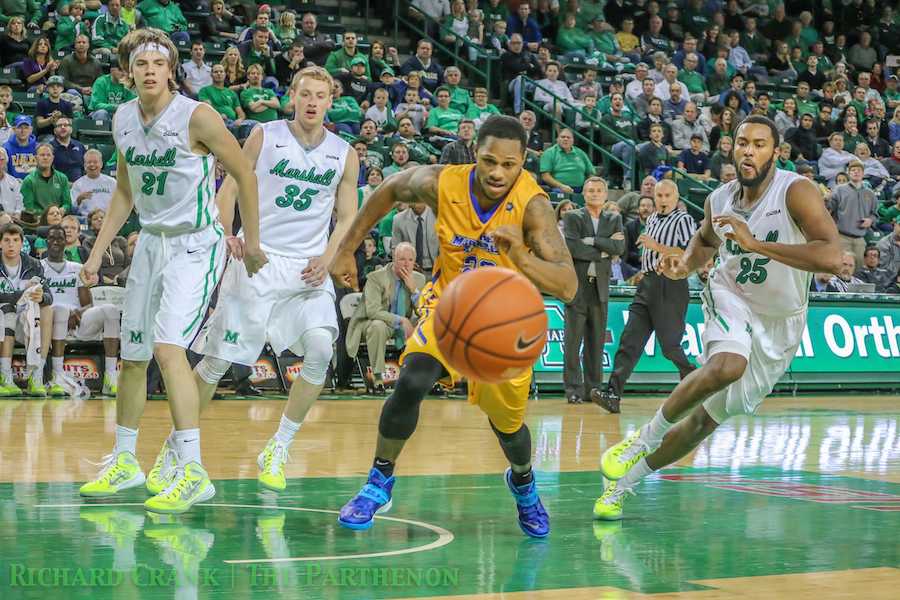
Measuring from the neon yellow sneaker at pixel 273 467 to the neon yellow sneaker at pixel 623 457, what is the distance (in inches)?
70.2

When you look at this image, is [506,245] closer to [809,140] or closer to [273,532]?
[273,532]

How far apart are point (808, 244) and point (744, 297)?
0.50 m

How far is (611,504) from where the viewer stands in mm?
6566

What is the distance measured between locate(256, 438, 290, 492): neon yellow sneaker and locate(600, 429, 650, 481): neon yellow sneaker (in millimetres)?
1782

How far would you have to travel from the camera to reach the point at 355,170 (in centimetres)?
777

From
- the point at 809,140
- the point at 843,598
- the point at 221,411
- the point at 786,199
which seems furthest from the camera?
the point at 809,140

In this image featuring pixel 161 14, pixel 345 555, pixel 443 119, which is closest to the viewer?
pixel 345 555

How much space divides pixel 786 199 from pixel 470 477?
103 inches

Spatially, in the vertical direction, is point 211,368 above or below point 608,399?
above

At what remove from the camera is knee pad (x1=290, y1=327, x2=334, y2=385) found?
7.52 m

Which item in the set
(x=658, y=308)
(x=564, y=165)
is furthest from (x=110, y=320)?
(x=564, y=165)

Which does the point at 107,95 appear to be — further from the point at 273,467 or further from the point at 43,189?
the point at 273,467

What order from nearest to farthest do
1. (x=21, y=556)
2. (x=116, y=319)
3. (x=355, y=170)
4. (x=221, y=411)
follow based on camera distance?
(x=21, y=556), (x=355, y=170), (x=221, y=411), (x=116, y=319)

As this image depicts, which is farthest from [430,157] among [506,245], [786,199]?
[506,245]
